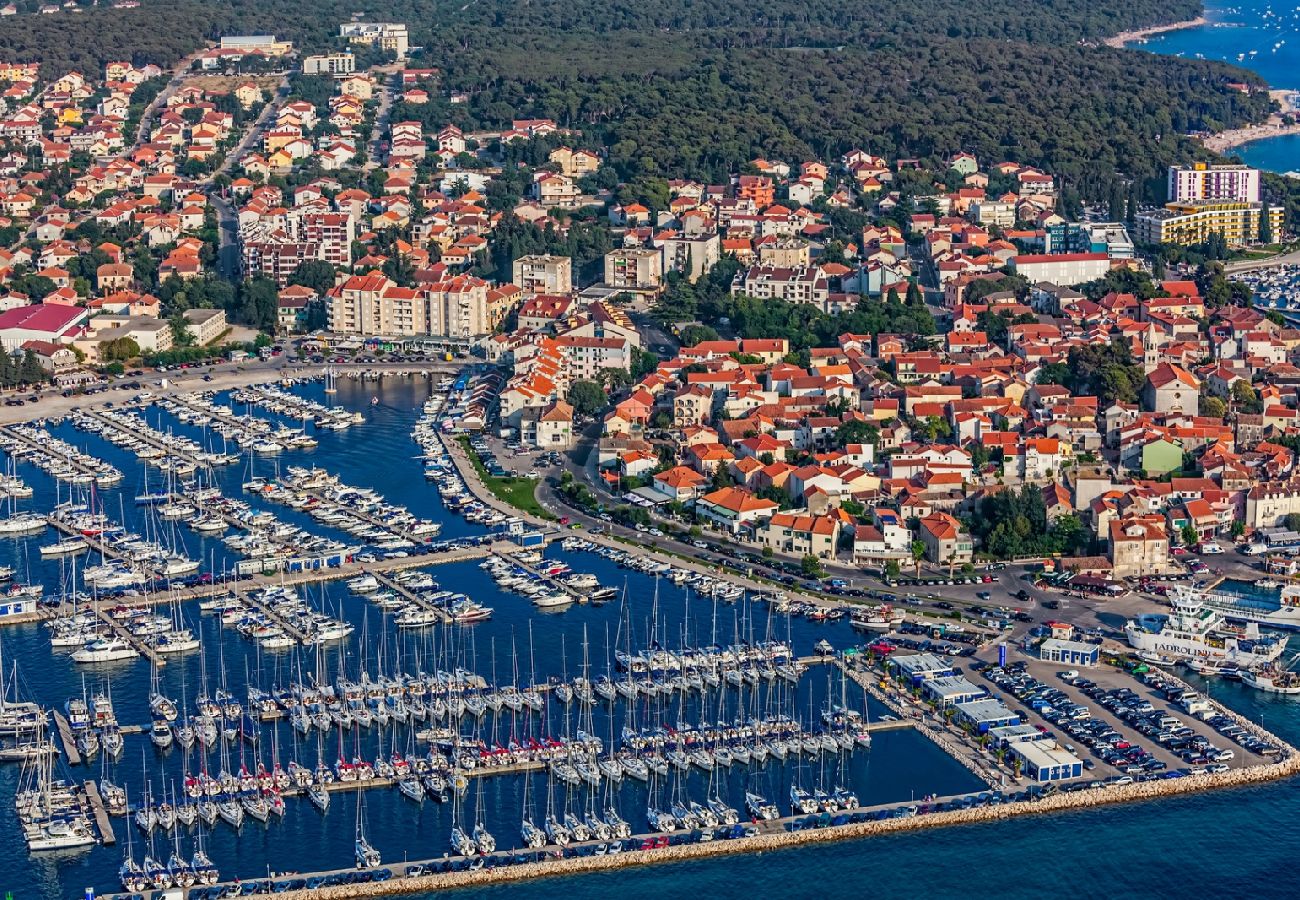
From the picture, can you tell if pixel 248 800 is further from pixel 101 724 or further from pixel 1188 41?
pixel 1188 41

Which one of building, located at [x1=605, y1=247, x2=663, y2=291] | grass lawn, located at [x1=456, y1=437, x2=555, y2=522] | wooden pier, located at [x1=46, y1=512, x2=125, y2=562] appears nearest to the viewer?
wooden pier, located at [x1=46, y1=512, x2=125, y2=562]

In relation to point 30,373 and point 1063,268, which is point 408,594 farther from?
point 1063,268

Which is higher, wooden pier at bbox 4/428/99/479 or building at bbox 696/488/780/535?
wooden pier at bbox 4/428/99/479

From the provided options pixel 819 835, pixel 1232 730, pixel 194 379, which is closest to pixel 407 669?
pixel 819 835

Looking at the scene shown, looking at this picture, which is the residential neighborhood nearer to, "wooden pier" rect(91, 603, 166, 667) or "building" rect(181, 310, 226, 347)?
"building" rect(181, 310, 226, 347)

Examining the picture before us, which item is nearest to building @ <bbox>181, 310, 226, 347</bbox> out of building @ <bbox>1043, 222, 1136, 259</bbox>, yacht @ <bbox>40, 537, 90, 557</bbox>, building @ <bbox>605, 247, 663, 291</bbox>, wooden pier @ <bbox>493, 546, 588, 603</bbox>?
building @ <bbox>605, 247, 663, 291</bbox>

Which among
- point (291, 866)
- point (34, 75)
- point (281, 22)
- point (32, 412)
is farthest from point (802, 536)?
point (281, 22)
